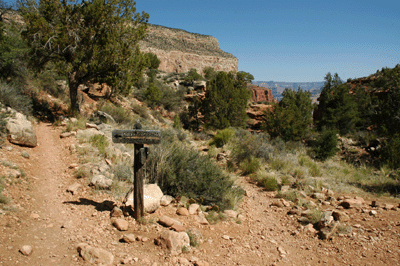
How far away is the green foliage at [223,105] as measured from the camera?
1928 cm

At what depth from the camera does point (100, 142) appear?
7.87m

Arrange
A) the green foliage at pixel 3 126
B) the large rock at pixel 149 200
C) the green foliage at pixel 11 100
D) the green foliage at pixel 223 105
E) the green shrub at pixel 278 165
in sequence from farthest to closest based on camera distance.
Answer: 1. the green foliage at pixel 223 105
2. the green shrub at pixel 278 165
3. the green foliage at pixel 11 100
4. the green foliage at pixel 3 126
5. the large rock at pixel 149 200

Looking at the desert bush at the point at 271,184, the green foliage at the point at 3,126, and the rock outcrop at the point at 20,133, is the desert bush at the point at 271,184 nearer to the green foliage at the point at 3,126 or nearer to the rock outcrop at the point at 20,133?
the rock outcrop at the point at 20,133

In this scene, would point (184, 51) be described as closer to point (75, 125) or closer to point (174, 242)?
point (75, 125)

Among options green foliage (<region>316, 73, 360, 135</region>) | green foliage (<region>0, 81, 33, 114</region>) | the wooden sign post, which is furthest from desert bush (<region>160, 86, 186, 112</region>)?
the wooden sign post

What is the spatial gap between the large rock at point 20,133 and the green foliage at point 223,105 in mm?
13321

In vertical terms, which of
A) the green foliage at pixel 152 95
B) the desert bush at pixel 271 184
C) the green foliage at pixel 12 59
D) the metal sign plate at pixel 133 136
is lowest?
the desert bush at pixel 271 184

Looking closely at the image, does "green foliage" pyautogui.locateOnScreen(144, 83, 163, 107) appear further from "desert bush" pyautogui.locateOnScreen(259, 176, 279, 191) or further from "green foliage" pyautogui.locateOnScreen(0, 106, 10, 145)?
"desert bush" pyautogui.locateOnScreen(259, 176, 279, 191)

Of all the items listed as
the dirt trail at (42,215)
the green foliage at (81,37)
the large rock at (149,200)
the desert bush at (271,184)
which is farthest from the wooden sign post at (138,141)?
the green foliage at (81,37)

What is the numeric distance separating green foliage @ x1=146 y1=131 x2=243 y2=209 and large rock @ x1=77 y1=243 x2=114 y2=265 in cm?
252

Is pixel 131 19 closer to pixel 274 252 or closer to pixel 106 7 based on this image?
pixel 106 7

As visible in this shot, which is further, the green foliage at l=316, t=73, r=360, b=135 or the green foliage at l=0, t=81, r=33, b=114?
the green foliage at l=316, t=73, r=360, b=135

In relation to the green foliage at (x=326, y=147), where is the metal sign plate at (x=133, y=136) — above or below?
above

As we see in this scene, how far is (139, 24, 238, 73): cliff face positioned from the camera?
64375 mm
